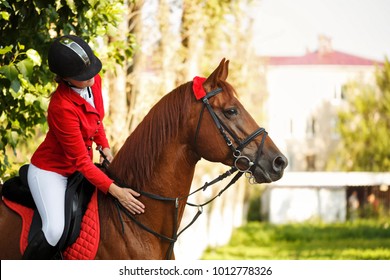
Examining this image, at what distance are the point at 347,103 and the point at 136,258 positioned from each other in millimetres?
59023

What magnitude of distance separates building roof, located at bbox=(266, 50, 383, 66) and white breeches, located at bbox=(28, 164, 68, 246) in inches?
2703

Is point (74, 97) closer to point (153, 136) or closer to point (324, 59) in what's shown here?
point (153, 136)

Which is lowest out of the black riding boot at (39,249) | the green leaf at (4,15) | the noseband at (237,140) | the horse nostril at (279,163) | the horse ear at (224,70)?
the black riding boot at (39,249)

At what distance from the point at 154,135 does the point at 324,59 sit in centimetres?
7219

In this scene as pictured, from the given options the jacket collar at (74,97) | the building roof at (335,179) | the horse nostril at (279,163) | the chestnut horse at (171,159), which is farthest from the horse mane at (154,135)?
the building roof at (335,179)

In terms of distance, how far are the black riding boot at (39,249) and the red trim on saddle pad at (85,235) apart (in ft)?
0.30

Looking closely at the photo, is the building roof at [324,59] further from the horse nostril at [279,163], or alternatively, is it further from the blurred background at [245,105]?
the horse nostril at [279,163]

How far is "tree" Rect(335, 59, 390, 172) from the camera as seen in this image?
5781 centimetres

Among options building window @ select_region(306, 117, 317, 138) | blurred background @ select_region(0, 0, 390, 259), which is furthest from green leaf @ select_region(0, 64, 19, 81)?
building window @ select_region(306, 117, 317, 138)

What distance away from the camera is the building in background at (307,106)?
2653 inches

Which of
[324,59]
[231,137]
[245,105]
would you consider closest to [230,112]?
[231,137]

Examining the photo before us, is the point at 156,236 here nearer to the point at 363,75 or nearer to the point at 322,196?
the point at 322,196

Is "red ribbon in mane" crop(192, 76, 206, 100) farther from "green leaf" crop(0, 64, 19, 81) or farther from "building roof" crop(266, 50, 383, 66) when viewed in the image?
"building roof" crop(266, 50, 383, 66)

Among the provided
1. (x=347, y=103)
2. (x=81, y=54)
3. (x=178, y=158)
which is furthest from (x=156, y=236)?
(x=347, y=103)
